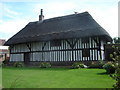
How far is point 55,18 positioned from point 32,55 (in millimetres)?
6289

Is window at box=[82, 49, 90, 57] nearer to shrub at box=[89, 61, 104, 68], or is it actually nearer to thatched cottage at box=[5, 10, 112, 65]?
thatched cottage at box=[5, 10, 112, 65]

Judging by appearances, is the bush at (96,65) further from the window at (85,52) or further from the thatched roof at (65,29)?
the thatched roof at (65,29)

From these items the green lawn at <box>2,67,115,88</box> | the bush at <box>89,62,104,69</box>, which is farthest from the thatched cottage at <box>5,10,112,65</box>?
the green lawn at <box>2,67,115,88</box>

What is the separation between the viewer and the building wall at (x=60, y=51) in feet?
53.1

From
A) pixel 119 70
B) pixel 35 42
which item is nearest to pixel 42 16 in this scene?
pixel 35 42

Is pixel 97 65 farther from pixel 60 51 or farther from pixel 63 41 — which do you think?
pixel 63 41

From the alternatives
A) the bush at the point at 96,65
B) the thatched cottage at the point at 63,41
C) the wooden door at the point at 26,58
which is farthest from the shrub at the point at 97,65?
the wooden door at the point at 26,58

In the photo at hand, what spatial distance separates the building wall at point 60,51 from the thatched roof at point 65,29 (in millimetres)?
704

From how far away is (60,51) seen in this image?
17828mm

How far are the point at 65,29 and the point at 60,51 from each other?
280cm

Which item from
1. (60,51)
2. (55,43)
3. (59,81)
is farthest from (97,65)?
(59,81)

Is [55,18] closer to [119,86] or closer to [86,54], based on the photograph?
[86,54]

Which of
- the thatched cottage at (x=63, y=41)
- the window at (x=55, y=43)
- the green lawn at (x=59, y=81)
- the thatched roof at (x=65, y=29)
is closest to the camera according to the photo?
the green lawn at (x=59, y=81)

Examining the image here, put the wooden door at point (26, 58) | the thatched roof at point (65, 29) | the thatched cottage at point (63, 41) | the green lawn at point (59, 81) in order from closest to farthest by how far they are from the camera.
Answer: the green lawn at point (59, 81) < the thatched cottage at point (63, 41) < the thatched roof at point (65, 29) < the wooden door at point (26, 58)
